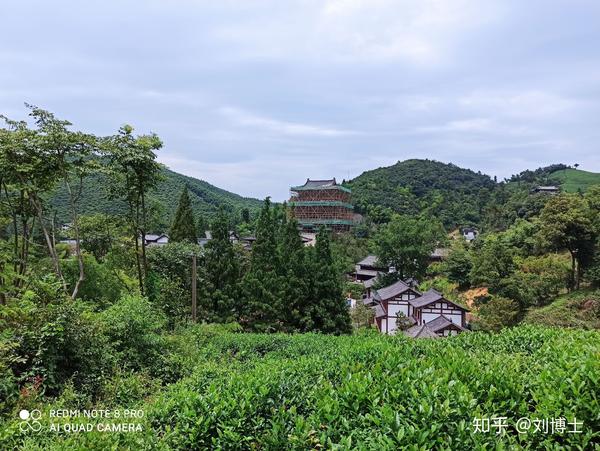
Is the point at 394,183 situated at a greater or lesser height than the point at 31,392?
greater

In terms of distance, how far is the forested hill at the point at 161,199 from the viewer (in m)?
11.9

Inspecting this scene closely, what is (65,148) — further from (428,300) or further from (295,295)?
(428,300)

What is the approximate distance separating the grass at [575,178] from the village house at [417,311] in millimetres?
40081

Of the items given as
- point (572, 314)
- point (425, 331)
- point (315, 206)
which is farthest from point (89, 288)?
point (315, 206)

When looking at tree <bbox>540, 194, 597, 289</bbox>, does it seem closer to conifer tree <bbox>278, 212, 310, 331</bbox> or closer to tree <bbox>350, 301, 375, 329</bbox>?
tree <bbox>350, 301, 375, 329</bbox>

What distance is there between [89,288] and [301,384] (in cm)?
1019

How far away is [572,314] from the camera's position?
55.0 feet

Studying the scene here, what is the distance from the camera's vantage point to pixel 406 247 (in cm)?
2923

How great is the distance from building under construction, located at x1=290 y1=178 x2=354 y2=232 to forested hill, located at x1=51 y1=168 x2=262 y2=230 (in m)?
10.0

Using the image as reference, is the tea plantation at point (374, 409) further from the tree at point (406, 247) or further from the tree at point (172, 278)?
the tree at point (406, 247)

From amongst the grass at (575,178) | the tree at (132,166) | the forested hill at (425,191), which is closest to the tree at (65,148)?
the tree at (132,166)

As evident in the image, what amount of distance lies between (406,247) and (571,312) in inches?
506

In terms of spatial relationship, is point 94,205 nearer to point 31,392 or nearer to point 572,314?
point 31,392

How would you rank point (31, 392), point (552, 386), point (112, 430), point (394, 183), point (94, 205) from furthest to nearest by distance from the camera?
1. point (394, 183)
2. point (94, 205)
3. point (31, 392)
4. point (552, 386)
5. point (112, 430)
